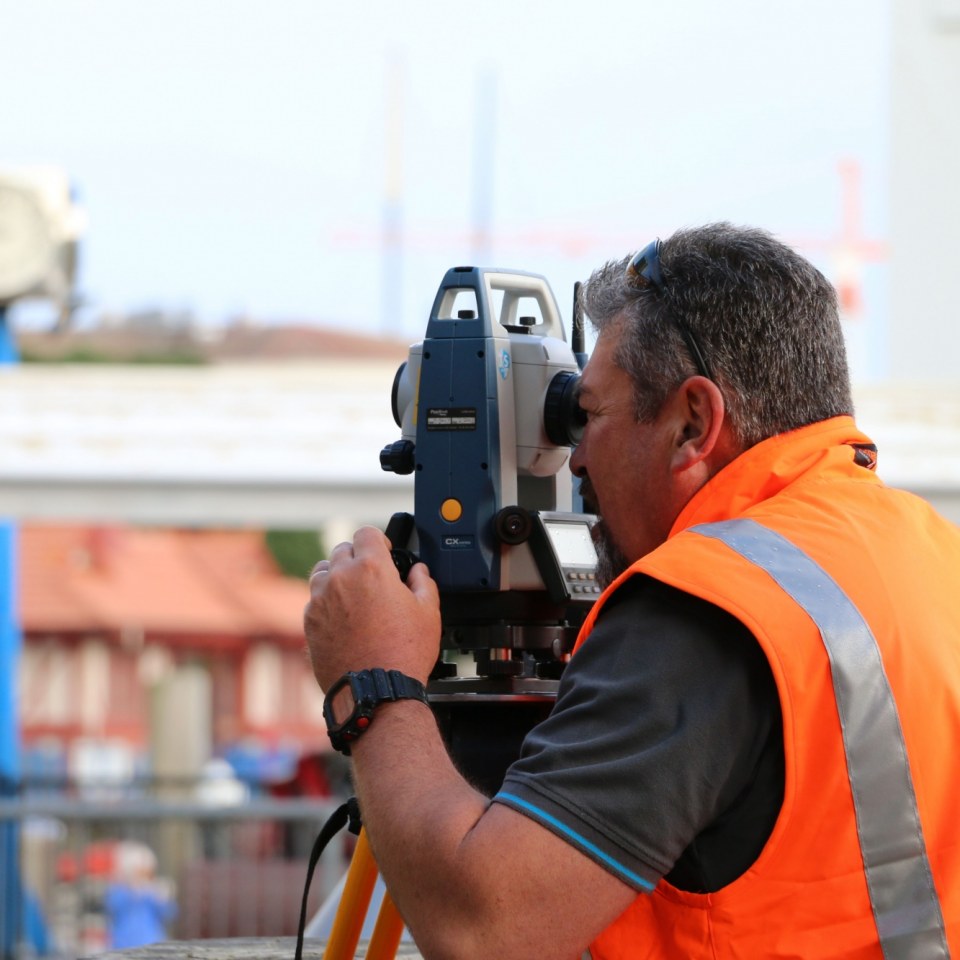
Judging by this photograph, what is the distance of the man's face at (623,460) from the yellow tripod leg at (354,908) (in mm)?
545

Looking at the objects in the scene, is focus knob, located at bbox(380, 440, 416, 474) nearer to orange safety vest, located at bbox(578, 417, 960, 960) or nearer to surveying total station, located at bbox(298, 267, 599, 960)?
surveying total station, located at bbox(298, 267, 599, 960)

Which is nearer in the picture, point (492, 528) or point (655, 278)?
point (655, 278)

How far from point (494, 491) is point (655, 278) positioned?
416 mm

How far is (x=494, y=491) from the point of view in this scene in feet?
6.52

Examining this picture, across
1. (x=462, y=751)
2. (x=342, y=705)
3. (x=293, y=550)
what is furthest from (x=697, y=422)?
(x=293, y=550)

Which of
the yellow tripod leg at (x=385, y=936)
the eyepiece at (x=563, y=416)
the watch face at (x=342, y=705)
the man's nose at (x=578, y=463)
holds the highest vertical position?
the eyepiece at (x=563, y=416)

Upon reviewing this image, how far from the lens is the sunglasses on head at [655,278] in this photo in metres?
1.64

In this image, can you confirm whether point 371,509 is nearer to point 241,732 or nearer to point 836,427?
point 836,427

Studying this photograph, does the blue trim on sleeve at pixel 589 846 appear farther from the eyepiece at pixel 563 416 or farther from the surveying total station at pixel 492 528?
the eyepiece at pixel 563 416

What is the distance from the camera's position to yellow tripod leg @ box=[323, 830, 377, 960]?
196cm

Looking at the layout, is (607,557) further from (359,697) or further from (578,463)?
(359,697)

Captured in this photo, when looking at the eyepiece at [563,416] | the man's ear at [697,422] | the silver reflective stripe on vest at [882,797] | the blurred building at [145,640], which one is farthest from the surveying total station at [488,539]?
the blurred building at [145,640]

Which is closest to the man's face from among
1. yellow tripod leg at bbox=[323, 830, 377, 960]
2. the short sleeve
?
the short sleeve

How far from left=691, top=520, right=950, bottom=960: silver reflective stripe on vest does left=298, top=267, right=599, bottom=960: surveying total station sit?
0.60 metres
